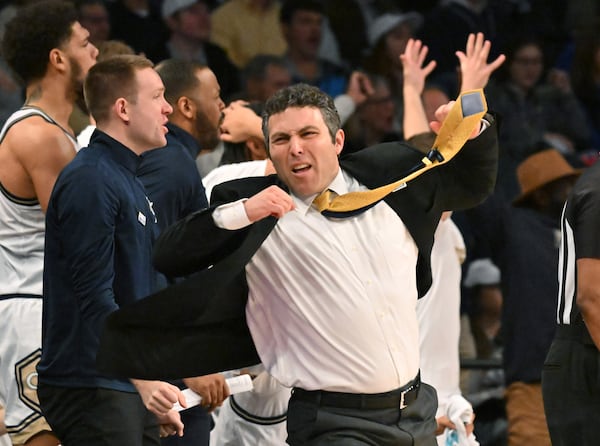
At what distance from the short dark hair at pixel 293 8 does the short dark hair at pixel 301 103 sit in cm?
534

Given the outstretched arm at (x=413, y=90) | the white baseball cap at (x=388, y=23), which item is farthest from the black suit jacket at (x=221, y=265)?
the white baseball cap at (x=388, y=23)

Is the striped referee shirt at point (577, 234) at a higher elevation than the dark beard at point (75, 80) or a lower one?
lower

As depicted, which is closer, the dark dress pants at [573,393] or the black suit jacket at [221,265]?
the black suit jacket at [221,265]

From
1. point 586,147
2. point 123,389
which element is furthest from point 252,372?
point 586,147

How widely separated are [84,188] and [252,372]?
1.51m

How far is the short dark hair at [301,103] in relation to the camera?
4383mm

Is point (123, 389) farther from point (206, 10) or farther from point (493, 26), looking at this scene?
point (493, 26)

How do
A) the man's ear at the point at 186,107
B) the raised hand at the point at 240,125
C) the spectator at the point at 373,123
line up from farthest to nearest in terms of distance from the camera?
the spectator at the point at 373,123, the raised hand at the point at 240,125, the man's ear at the point at 186,107

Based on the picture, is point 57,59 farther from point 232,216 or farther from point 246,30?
point 246,30

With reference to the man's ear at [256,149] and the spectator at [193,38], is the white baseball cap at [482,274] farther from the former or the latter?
the man's ear at [256,149]

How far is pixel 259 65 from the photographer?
28.4 ft

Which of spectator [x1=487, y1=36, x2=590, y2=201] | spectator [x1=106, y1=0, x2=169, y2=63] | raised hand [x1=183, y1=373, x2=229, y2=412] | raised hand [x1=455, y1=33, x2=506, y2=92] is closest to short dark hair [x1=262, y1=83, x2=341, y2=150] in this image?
raised hand [x1=455, y1=33, x2=506, y2=92]

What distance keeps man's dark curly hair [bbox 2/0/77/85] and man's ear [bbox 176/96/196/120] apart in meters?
0.56

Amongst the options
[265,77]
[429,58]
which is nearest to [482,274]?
[265,77]
